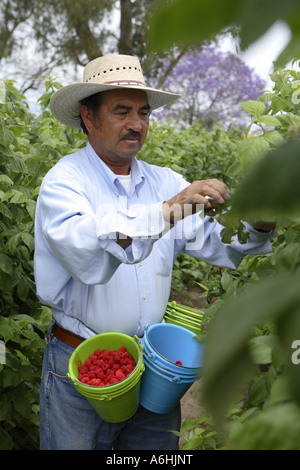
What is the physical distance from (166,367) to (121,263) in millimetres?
401

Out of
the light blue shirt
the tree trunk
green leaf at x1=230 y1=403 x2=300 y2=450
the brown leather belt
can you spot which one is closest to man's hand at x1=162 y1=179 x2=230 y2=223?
the light blue shirt

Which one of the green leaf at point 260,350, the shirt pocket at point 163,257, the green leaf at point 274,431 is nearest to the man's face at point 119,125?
the shirt pocket at point 163,257

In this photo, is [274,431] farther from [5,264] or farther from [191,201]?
[5,264]

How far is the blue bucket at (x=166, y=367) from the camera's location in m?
1.92

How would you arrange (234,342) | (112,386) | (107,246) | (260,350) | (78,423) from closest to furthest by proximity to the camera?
(234,342) < (260,350) < (107,246) < (112,386) < (78,423)

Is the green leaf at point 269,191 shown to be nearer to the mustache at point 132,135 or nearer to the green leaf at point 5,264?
the mustache at point 132,135

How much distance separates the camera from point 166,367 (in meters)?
1.92

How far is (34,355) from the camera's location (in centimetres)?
272

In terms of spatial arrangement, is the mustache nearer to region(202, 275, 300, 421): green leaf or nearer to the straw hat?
the straw hat

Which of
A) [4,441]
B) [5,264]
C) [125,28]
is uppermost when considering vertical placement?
[125,28]

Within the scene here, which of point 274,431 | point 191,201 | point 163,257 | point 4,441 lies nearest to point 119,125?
point 163,257

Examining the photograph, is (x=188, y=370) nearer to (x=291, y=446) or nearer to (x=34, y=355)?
(x=34, y=355)

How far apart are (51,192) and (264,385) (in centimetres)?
103
